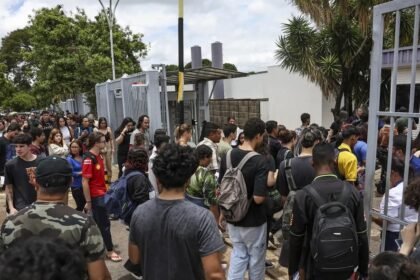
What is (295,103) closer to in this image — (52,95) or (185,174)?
(52,95)

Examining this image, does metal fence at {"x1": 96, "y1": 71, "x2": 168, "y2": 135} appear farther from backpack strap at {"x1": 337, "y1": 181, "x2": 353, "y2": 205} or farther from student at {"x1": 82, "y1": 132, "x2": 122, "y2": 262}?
backpack strap at {"x1": 337, "y1": 181, "x2": 353, "y2": 205}

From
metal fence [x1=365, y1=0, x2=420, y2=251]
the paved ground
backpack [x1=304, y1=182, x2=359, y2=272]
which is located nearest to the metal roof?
the paved ground

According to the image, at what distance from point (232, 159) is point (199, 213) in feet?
4.81

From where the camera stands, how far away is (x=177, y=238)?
2254 millimetres

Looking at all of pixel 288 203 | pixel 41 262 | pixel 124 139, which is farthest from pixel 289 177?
pixel 124 139

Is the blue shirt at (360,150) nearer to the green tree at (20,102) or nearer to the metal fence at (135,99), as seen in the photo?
the metal fence at (135,99)

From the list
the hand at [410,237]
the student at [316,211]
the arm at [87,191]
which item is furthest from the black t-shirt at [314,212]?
the arm at [87,191]

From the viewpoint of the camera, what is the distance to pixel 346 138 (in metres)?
4.91

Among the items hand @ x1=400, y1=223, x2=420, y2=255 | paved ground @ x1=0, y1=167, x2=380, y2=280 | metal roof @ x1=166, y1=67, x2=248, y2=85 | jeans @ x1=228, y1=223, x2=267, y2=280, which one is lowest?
paved ground @ x1=0, y1=167, x2=380, y2=280

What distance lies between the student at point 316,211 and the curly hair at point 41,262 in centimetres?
193

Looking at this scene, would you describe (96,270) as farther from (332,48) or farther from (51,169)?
(332,48)

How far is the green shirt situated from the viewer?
13.9 feet

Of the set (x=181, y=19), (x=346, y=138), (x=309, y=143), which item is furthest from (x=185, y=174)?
(x=181, y=19)

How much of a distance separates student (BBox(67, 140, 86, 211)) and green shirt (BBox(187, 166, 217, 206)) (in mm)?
1964
